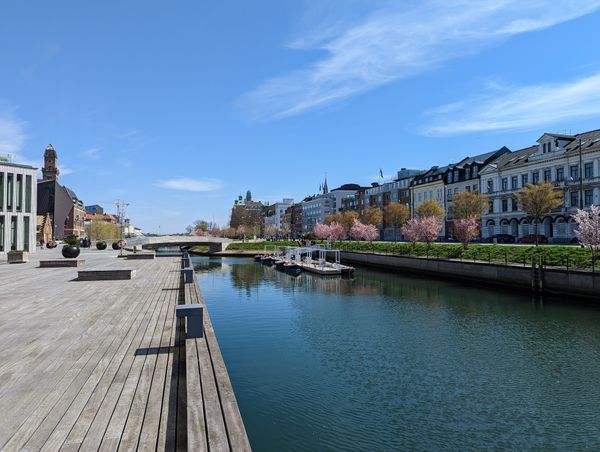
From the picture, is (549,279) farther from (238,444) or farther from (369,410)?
(238,444)

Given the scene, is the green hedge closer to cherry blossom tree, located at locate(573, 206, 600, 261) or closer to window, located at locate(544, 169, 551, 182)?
cherry blossom tree, located at locate(573, 206, 600, 261)

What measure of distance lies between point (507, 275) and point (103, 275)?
32.0m

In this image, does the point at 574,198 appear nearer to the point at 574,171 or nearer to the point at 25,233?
the point at 574,171

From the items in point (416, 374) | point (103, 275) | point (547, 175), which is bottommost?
point (416, 374)

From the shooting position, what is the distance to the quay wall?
30.2 m

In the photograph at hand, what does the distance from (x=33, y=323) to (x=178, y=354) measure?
631 cm

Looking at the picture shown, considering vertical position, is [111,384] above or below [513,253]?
below

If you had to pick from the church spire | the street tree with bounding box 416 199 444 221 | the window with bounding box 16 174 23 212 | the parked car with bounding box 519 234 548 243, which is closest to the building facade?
the church spire

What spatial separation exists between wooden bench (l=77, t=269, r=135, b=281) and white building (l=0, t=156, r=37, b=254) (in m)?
35.3

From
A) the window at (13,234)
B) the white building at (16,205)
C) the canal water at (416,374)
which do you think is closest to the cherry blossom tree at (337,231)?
the white building at (16,205)

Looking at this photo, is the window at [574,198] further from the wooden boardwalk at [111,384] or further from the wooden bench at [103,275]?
the wooden boardwalk at [111,384]

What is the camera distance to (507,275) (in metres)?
37.5

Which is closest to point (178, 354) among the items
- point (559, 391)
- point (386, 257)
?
point (559, 391)

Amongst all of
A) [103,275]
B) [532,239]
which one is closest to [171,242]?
Answer: [532,239]
